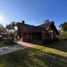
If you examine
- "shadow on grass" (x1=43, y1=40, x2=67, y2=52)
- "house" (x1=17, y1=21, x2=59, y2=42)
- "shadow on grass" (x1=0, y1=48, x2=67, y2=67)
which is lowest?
"shadow on grass" (x1=0, y1=48, x2=67, y2=67)

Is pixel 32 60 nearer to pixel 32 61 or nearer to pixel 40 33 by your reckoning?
pixel 32 61

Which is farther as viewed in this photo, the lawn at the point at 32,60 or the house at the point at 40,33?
the house at the point at 40,33

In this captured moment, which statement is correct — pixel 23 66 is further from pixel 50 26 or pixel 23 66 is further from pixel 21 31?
pixel 21 31

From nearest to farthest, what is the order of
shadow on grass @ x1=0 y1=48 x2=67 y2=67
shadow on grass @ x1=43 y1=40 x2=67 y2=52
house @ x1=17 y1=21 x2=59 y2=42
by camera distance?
shadow on grass @ x1=0 y1=48 x2=67 y2=67 < shadow on grass @ x1=43 y1=40 x2=67 y2=52 < house @ x1=17 y1=21 x2=59 y2=42

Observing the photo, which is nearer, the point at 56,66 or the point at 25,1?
the point at 56,66

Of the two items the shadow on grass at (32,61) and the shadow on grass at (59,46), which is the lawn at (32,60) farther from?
the shadow on grass at (59,46)

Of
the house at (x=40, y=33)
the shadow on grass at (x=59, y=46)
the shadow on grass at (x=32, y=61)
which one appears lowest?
the shadow on grass at (x=32, y=61)

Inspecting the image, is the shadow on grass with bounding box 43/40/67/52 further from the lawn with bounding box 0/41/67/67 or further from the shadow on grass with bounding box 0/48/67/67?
the shadow on grass with bounding box 0/48/67/67

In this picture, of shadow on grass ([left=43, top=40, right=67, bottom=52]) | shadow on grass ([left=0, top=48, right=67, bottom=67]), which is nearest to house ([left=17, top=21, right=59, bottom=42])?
shadow on grass ([left=43, top=40, right=67, bottom=52])

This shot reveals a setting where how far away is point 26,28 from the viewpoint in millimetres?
30281

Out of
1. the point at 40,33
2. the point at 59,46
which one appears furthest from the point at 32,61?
the point at 40,33

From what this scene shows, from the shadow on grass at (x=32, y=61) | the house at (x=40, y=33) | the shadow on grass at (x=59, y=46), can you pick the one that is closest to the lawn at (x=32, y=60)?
the shadow on grass at (x=32, y=61)

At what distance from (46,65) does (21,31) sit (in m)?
22.3

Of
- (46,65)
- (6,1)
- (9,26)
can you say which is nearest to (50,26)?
(6,1)
